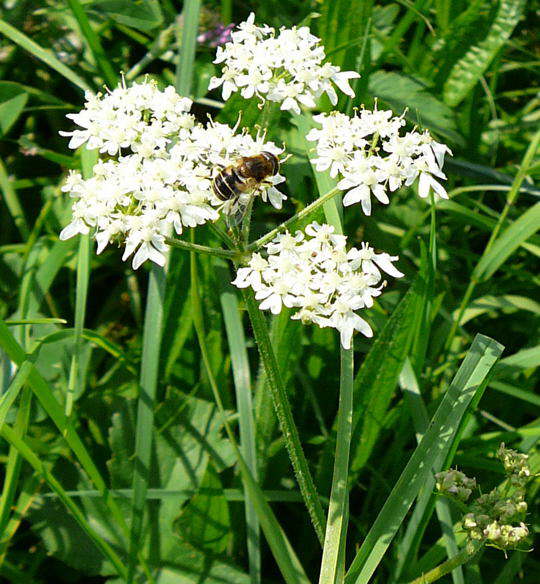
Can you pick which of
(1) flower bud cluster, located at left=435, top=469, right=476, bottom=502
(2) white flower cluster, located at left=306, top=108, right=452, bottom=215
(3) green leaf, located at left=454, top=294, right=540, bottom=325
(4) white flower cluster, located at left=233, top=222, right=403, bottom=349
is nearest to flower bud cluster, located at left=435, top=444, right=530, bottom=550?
(1) flower bud cluster, located at left=435, top=469, right=476, bottom=502

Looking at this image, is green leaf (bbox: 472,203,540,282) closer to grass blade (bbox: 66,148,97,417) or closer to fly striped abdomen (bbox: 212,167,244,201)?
fly striped abdomen (bbox: 212,167,244,201)

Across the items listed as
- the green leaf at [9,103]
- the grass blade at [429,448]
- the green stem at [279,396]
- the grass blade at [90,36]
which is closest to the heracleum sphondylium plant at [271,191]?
the green stem at [279,396]

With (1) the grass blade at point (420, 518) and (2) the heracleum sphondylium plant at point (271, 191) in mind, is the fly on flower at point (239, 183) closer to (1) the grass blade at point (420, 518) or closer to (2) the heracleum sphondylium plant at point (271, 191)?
(2) the heracleum sphondylium plant at point (271, 191)

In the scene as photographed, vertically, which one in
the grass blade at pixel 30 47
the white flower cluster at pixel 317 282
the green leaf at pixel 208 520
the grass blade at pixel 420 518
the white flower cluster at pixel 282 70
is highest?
the white flower cluster at pixel 282 70

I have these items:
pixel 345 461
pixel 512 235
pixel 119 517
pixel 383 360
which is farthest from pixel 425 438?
pixel 512 235

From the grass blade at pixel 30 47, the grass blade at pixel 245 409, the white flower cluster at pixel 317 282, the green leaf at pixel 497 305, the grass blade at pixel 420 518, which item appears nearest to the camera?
the white flower cluster at pixel 317 282

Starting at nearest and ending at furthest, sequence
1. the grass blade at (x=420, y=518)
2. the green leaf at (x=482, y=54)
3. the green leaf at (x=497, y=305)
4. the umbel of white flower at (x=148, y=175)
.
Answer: the umbel of white flower at (x=148, y=175), the grass blade at (x=420, y=518), the green leaf at (x=497, y=305), the green leaf at (x=482, y=54)

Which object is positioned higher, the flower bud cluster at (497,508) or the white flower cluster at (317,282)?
the white flower cluster at (317,282)

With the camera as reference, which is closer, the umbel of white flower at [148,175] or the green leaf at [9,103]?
the umbel of white flower at [148,175]
